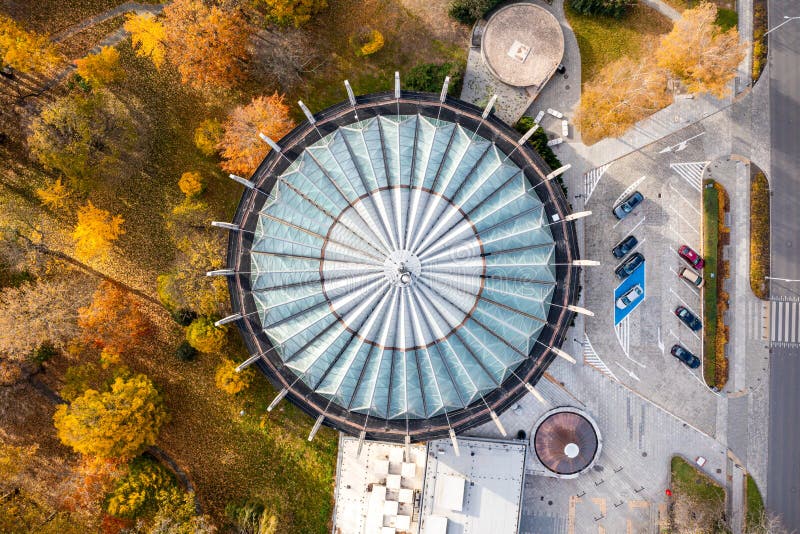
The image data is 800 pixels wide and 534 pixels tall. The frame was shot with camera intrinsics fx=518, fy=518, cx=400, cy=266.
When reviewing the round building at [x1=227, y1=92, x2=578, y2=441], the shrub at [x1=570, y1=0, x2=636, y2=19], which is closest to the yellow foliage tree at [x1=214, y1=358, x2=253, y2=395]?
the round building at [x1=227, y1=92, x2=578, y2=441]

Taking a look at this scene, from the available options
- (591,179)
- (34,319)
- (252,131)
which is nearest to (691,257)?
(591,179)

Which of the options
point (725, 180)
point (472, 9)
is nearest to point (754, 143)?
point (725, 180)

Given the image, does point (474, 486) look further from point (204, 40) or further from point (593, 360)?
point (204, 40)

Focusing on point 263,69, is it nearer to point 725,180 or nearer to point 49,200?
point 49,200

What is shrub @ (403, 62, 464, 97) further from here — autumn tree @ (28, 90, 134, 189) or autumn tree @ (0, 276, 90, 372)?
autumn tree @ (0, 276, 90, 372)

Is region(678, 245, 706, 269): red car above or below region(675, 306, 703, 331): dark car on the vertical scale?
above

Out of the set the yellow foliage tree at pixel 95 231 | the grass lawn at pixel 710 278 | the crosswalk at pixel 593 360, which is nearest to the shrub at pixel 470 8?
the grass lawn at pixel 710 278
